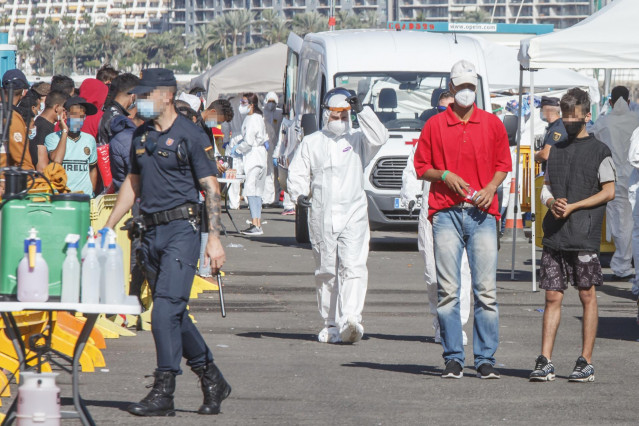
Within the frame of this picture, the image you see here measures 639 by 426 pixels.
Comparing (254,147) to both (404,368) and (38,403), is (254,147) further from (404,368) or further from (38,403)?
(38,403)

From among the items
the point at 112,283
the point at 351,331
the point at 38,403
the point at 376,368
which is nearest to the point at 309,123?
the point at 351,331

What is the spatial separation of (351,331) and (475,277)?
1.67m

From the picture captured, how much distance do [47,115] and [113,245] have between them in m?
6.19

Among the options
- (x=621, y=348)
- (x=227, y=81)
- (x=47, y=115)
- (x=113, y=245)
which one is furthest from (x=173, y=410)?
(x=227, y=81)

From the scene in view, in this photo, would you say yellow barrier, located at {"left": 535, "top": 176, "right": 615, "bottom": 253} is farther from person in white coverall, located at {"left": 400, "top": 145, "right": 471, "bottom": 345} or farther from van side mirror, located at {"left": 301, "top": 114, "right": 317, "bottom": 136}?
person in white coverall, located at {"left": 400, "top": 145, "right": 471, "bottom": 345}

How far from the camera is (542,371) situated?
852 centimetres

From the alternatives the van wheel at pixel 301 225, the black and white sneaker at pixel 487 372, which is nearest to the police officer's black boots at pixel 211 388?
the black and white sneaker at pixel 487 372

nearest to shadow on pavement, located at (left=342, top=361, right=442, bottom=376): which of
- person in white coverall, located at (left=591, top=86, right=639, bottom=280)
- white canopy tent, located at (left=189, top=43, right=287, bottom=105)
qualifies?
person in white coverall, located at (left=591, top=86, right=639, bottom=280)

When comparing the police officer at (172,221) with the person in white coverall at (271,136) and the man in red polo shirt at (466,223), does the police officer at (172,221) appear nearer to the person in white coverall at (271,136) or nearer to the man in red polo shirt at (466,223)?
the man in red polo shirt at (466,223)

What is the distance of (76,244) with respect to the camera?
640 centimetres

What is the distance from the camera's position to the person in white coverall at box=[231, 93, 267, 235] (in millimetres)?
20594

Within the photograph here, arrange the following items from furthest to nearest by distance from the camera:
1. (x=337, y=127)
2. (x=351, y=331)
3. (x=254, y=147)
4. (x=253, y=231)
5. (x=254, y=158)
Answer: (x=254, y=147)
(x=254, y=158)
(x=253, y=231)
(x=337, y=127)
(x=351, y=331)

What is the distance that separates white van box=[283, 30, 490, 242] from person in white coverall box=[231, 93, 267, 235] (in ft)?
8.92

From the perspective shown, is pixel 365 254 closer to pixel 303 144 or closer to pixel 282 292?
pixel 303 144
